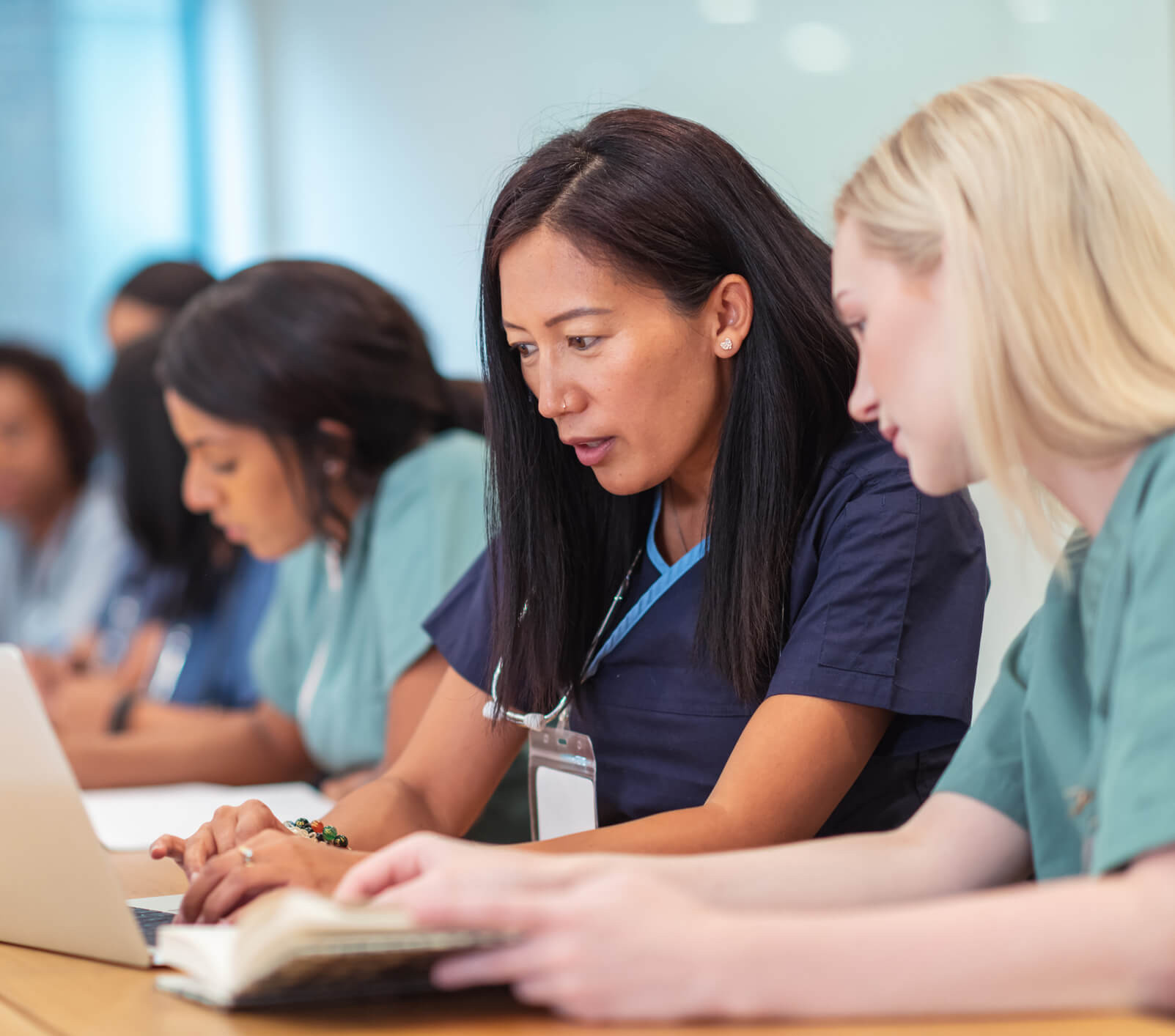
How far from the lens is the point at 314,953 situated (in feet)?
2.21

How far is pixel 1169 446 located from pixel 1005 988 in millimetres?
332

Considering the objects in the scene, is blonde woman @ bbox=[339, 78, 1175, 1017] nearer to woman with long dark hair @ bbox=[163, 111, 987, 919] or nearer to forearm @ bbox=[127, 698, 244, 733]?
woman with long dark hair @ bbox=[163, 111, 987, 919]

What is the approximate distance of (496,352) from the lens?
4.57 ft

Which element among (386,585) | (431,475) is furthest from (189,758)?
(431,475)

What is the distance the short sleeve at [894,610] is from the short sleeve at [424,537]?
74cm

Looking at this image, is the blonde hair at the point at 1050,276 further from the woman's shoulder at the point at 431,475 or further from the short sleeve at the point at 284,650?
the short sleeve at the point at 284,650

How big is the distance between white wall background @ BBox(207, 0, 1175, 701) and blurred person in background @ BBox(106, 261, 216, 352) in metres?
0.54

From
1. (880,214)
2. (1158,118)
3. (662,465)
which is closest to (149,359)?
(662,465)

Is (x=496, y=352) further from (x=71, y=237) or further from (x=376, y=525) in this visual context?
(x=71, y=237)

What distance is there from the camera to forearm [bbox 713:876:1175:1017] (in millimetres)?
645

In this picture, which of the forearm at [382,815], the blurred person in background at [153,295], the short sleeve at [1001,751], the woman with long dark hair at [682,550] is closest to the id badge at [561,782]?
the woman with long dark hair at [682,550]

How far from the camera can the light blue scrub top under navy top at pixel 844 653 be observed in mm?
1162

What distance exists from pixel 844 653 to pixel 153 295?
107 inches

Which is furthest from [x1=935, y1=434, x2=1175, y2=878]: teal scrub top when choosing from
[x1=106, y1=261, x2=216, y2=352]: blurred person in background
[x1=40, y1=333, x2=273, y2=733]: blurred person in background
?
[x1=106, y1=261, x2=216, y2=352]: blurred person in background
